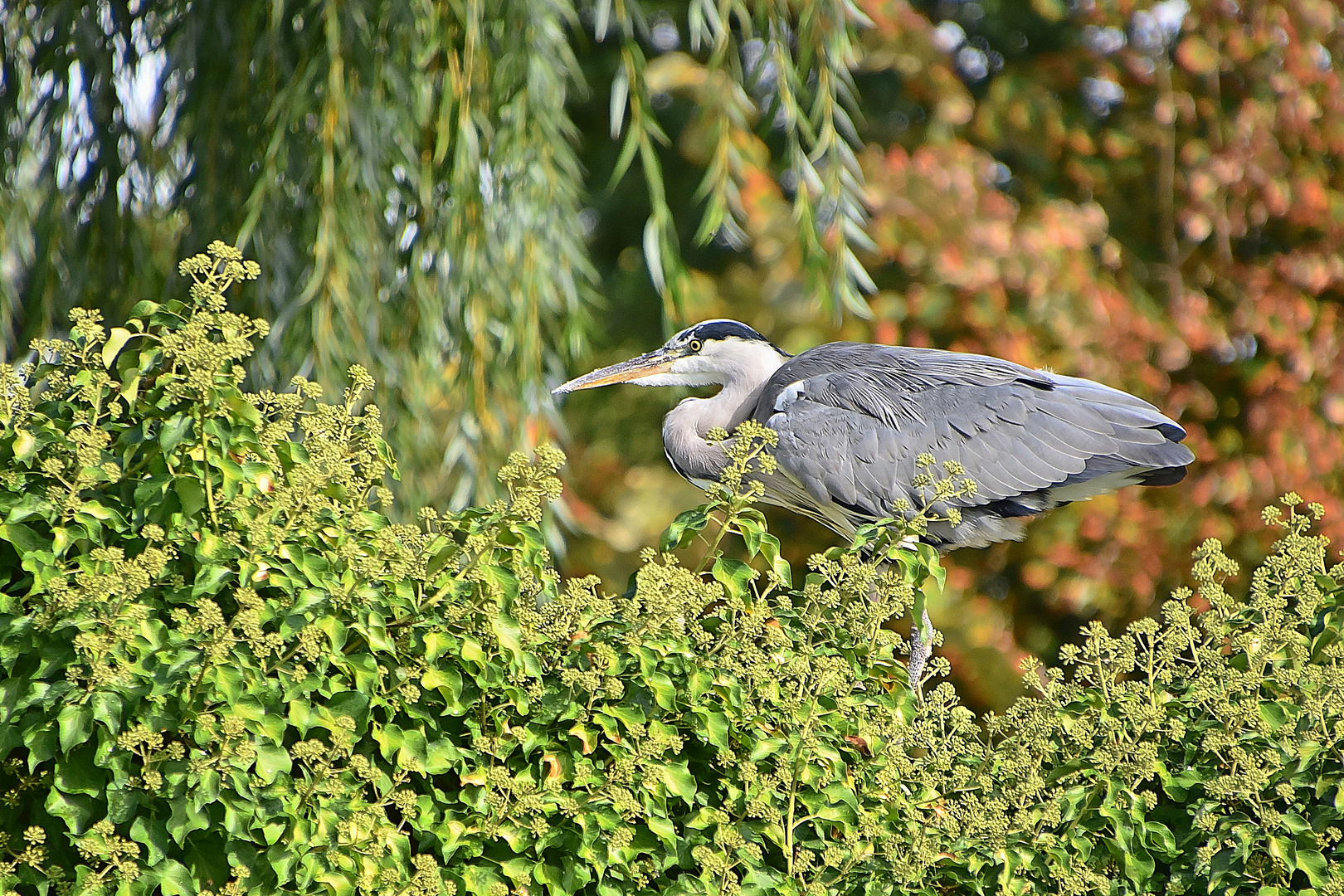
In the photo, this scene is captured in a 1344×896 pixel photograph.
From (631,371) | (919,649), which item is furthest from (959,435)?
(631,371)

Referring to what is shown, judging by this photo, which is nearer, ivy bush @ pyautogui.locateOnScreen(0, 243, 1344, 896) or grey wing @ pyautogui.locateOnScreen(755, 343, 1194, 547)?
ivy bush @ pyautogui.locateOnScreen(0, 243, 1344, 896)

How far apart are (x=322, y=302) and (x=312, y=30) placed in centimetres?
76

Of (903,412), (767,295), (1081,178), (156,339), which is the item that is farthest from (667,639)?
(1081,178)

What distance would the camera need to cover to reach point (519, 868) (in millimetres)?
1839

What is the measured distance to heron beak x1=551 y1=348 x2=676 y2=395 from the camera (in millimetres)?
4355

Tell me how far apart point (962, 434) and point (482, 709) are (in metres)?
2.41

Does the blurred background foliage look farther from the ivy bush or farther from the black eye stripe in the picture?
the ivy bush

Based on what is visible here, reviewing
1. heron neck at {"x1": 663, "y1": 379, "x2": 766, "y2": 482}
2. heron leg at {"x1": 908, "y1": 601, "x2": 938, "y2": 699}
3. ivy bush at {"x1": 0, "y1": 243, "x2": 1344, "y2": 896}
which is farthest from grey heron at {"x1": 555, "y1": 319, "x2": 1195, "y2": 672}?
ivy bush at {"x1": 0, "y1": 243, "x2": 1344, "y2": 896}

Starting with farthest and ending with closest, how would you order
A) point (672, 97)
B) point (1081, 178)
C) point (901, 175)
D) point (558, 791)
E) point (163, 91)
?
1. point (672, 97)
2. point (1081, 178)
3. point (901, 175)
4. point (163, 91)
5. point (558, 791)

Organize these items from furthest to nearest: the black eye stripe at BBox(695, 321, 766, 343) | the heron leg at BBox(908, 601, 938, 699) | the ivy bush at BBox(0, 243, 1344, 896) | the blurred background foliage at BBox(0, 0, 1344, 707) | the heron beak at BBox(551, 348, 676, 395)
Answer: the black eye stripe at BBox(695, 321, 766, 343)
the heron beak at BBox(551, 348, 676, 395)
the blurred background foliage at BBox(0, 0, 1344, 707)
the heron leg at BBox(908, 601, 938, 699)
the ivy bush at BBox(0, 243, 1344, 896)

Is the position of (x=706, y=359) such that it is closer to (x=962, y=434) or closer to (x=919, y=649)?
(x=962, y=434)

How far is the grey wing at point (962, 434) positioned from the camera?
3.90m

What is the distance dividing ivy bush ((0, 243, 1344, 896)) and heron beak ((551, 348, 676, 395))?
2.24m

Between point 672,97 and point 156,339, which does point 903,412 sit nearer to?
point 156,339
